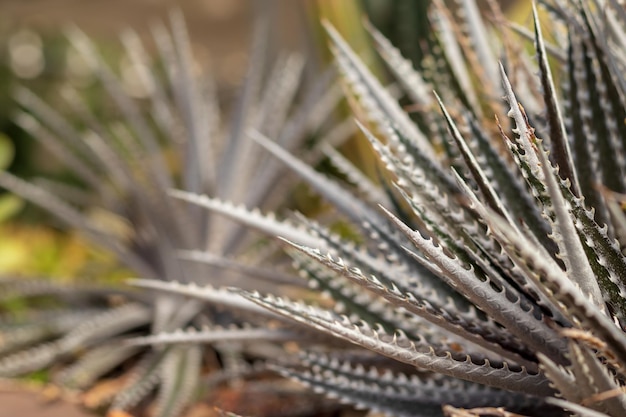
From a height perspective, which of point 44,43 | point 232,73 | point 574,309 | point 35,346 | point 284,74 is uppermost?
point 232,73

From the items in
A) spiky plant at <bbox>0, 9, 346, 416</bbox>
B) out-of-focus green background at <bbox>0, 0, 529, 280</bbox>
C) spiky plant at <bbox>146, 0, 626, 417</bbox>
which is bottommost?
spiky plant at <bbox>146, 0, 626, 417</bbox>

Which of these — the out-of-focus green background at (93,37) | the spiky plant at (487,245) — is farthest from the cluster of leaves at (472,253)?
the out-of-focus green background at (93,37)

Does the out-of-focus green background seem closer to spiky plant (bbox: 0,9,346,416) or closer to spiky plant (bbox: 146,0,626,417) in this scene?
spiky plant (bbox: 0,9,346,416)

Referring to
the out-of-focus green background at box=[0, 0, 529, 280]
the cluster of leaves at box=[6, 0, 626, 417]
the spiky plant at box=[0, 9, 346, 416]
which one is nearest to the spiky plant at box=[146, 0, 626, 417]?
the cluster of leaves at box=[6, 0, 626, 417]

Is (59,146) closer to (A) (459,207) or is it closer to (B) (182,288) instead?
(B) (182,288)

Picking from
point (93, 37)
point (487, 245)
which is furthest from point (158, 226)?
point (93, 37)

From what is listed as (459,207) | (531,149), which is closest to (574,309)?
(531,149)
